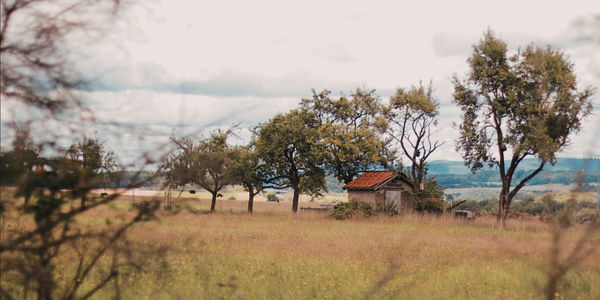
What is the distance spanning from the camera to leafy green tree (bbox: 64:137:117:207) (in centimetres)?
335

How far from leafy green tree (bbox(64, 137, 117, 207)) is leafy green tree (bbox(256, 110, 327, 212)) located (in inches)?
1491

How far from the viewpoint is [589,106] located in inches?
1241

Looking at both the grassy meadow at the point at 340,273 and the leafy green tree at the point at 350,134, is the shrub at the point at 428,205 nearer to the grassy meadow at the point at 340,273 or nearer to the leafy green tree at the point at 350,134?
the leafy green tree at the point at 350,134

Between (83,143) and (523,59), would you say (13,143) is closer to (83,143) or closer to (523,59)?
(83,143)

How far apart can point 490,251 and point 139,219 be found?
1402 cm

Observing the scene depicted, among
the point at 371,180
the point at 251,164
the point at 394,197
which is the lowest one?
the point at 394,197

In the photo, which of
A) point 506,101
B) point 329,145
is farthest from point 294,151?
point 506,101

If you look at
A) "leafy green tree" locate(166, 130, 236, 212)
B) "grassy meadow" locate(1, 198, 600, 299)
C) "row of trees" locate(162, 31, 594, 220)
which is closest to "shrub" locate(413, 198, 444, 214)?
"row of trees" locate(162, 31, 594, 220)

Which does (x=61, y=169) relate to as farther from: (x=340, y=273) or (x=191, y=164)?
(x=340, y=273)

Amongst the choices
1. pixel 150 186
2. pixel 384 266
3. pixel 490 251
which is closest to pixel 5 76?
pixel 150 186

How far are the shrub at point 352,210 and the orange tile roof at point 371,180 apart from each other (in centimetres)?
253

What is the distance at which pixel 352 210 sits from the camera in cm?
3303

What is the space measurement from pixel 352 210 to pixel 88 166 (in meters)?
30.3

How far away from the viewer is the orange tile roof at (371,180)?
36.3 meters
